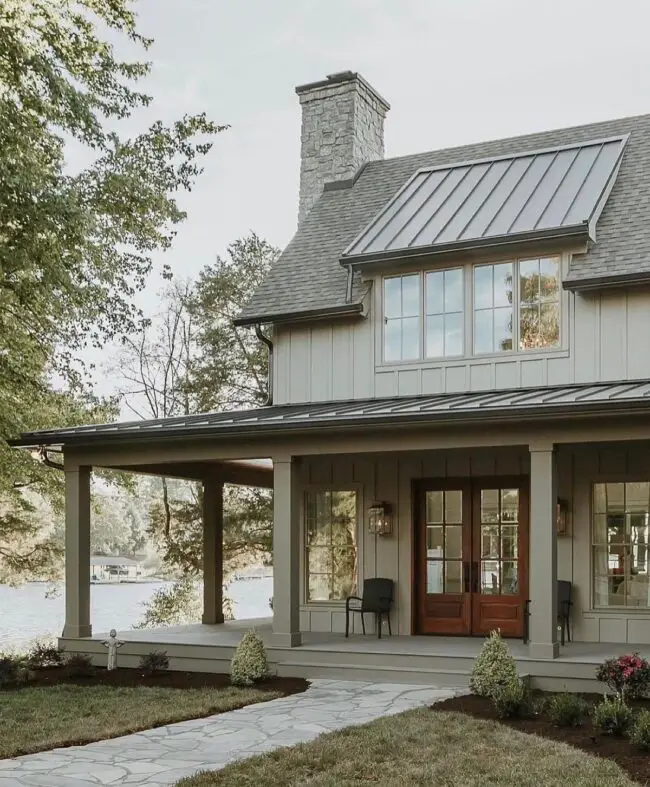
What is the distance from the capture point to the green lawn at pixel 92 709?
7.54 metres

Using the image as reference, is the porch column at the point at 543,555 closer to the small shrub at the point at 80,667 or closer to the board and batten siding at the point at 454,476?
the board and batten siding at the point at 454,476

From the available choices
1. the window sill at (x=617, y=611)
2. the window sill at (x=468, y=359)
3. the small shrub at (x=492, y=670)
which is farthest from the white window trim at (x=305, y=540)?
the small shrub at (x=492, y=670)

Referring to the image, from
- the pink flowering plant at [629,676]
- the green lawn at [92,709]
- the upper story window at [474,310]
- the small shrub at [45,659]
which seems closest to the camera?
the green lawn at [92,709]

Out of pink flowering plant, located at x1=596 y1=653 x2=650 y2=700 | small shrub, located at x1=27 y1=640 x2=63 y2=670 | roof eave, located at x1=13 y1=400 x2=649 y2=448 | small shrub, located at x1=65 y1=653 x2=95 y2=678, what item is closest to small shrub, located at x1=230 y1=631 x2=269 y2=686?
small shrub, located at x1=65 y1=653 x2=95 y2=678

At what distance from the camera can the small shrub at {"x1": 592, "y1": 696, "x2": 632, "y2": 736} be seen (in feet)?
24.1

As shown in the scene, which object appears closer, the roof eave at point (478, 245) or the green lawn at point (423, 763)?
the green lawn at point (423, 763)

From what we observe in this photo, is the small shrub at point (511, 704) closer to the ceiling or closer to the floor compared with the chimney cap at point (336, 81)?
closer to the floor

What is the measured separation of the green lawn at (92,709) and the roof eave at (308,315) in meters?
5.17

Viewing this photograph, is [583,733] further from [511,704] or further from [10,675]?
[10,675]

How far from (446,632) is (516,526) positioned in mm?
1579

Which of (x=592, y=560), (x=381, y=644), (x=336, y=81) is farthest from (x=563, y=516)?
(x=336, y=81)

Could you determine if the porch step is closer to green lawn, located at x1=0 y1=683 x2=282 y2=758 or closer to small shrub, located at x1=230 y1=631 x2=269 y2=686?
small shrub, located at x1=230 y1=631 x2=269 y2=686

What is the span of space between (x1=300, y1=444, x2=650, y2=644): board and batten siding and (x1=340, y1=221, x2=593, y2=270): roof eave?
2457mm

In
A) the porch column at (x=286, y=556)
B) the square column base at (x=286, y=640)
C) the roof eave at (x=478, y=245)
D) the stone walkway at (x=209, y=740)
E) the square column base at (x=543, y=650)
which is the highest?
the roof eave at (x=478, y=245)
